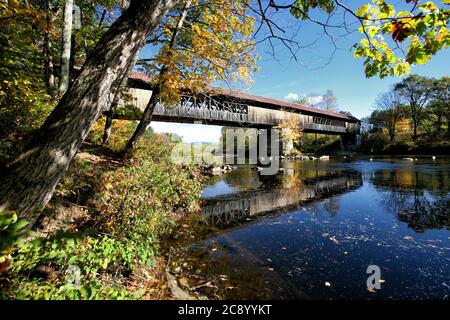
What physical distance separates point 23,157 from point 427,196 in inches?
408

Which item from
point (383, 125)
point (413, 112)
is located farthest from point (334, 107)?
point (413, 112)

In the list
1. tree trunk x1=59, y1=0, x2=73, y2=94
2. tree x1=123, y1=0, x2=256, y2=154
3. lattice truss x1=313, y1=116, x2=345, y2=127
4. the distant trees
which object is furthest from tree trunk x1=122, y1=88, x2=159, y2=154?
the distant trees

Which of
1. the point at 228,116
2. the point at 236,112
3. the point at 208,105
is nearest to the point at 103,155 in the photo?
the point at 208,105

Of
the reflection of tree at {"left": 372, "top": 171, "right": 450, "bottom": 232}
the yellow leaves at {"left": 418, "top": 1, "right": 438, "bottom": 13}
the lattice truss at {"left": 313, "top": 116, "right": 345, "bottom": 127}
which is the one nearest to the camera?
the yellow leaves at {"left": 418, "top": 1, "right": 438, "bottom": 13}

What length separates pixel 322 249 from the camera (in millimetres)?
4168

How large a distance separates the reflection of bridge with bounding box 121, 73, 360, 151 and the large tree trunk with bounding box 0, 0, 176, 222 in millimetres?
5064

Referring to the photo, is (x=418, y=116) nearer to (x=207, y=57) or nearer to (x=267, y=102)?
(x=267, y=102)

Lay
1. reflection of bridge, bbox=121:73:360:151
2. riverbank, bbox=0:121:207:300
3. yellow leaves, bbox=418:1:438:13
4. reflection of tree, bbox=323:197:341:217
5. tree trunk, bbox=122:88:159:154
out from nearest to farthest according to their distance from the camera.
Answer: riverbank, bbox=0:121:207:300, yellow leaves, bbox=418:1:438:13, reflection of tree, bbox=323:197:341:217, tree trunk, bbox=122:88:159:154, reflection of bridge, bbox=121:73:360:151

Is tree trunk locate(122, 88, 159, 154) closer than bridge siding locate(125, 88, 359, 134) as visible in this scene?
Yes

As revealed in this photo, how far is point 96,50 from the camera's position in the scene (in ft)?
6.25

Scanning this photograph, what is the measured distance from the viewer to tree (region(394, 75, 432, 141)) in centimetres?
3259

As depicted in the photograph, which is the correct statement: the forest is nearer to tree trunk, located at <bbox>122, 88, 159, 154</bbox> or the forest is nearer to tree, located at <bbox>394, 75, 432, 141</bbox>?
tree trunk, located at <bbox>122, 88, 159, 154</bbox>

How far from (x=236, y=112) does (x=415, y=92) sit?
30.1 metres
